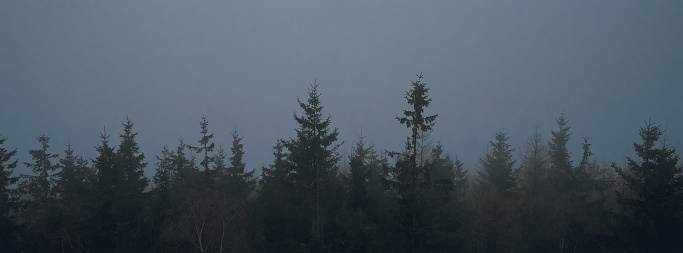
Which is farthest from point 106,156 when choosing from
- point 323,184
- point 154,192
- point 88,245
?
point 323,184

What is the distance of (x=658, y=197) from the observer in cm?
2700

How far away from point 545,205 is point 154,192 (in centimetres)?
4110

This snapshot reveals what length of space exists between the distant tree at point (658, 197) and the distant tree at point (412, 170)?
17545 millimetres

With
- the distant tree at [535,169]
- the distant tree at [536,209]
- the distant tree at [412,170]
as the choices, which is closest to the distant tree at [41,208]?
the distant tree at [412,170]

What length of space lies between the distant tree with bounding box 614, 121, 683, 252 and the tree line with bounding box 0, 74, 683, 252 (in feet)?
0.26

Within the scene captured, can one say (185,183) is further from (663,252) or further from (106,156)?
(663,252)

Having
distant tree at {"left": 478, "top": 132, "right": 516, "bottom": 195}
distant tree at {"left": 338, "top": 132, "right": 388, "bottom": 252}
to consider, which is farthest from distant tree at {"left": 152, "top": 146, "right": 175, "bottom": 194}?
distant tree at {"left": 478, "top": 132, "right": 516, "bottom": 195}

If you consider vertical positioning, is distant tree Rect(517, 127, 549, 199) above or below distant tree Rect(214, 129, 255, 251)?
above

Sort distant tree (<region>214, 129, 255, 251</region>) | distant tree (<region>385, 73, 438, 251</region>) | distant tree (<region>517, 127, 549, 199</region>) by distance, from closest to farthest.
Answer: distant tree (<region>385, 73, 438, 251</region>), distant tree (<region>214, 129, 255, 251</region>), distant tree (<region>517, 127, 549, 199</region>)

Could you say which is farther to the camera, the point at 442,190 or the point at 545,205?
the point at 545,205

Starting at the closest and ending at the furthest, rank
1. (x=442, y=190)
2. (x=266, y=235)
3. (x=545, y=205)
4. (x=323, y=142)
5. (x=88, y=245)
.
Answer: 1. (x=442, y=190)
2. (x=323, y=142)
3. (x=88, y=245)
4. (x=266, y=235)
5. (x=545, y=205)

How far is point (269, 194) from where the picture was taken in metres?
33.1

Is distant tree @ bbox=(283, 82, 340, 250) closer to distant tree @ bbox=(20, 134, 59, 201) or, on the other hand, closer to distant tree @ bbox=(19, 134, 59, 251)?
distant tree @ bbox=(19, 134, 59, 251)

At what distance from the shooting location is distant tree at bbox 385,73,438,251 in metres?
23.6
